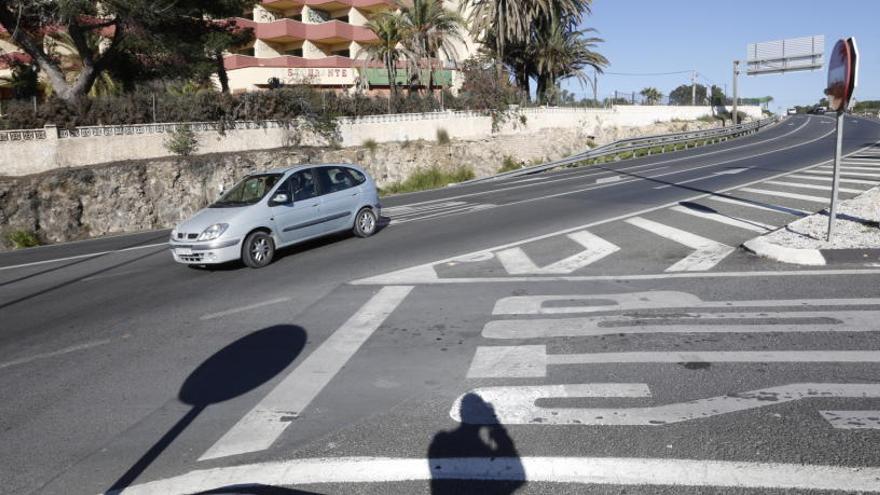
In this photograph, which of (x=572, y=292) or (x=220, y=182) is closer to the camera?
(x=572, y=292)

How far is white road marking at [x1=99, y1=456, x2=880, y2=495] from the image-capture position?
11.4 ft

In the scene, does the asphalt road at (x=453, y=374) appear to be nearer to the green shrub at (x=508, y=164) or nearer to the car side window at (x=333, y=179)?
the car side window at (x=333, y=179)

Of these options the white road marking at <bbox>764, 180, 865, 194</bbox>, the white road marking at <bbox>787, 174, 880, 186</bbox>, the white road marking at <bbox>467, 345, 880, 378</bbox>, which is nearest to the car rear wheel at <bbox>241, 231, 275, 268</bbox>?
the white road marking at <bbox>467, 345, 880, 378</bbox>

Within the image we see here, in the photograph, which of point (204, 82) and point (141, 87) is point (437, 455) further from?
point (204, 82)

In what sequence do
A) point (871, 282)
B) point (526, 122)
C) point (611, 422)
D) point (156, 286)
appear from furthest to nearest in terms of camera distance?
1. point (526, 122)
2. point (156, 286)
3. point (871, 282)
4. point (611, 422)

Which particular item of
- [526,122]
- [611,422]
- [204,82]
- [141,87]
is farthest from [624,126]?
[611,422]

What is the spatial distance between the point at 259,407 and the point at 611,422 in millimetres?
2591

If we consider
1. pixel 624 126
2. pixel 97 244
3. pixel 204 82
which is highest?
pixel 204 82

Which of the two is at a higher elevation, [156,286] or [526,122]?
[526,122]

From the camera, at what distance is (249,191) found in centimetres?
1117

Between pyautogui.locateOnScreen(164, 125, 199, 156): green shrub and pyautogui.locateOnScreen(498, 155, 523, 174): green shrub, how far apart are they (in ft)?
50.4

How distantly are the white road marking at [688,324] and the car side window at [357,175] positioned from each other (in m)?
6.63

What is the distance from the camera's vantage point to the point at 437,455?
3.94 meters

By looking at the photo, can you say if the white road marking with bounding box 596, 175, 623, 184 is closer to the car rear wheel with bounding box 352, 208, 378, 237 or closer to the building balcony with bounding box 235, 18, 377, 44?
the car rear wheel with bounding box 352, 208, 378, 237
